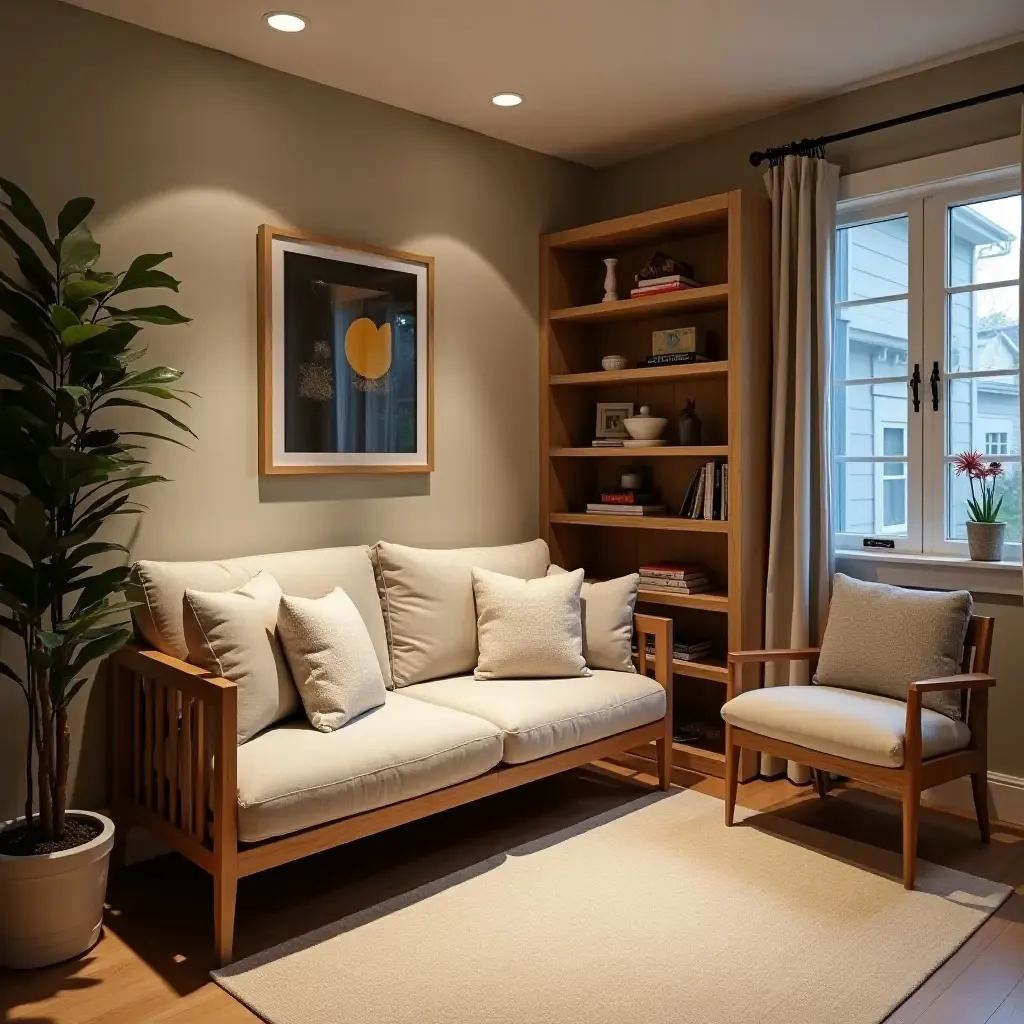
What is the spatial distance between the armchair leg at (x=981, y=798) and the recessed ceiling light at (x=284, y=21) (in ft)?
10.6

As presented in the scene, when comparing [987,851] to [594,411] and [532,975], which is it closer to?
[532,975]

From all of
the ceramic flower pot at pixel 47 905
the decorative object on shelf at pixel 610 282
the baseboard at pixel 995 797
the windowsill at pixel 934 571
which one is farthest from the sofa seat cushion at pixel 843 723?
the ceramic flower pot at pixel 47 905

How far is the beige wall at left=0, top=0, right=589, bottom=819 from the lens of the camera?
9.54ft

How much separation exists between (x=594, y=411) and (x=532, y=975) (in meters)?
2.85

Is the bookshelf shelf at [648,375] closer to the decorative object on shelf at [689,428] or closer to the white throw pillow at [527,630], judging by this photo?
the decorative object on shelf at [689,428]

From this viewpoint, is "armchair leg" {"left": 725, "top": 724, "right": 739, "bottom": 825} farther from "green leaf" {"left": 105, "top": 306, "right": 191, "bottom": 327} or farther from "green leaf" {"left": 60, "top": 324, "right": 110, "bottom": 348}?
"green leaf" {"left": 60, "top": 324, "right": 110, "bottom": 348}

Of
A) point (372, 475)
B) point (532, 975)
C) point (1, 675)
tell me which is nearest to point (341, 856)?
point (532, 975)

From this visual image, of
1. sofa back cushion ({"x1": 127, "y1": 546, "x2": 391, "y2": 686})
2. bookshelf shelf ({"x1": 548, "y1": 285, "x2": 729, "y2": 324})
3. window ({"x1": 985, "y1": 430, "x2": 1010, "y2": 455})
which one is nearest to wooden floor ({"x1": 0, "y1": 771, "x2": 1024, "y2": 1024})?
sofa back cushion ({"x1": 127, "y1": 546, "x2": 391, "y2": 686})

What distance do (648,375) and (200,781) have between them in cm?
245

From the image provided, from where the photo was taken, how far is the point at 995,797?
3.40 meters

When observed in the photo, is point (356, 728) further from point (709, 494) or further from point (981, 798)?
point (981, 798)

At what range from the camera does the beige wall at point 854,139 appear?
3338 millimetres

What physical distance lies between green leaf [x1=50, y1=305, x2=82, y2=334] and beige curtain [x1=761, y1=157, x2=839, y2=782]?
2.53m

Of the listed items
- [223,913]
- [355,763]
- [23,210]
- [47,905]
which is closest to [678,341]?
[355,763]
